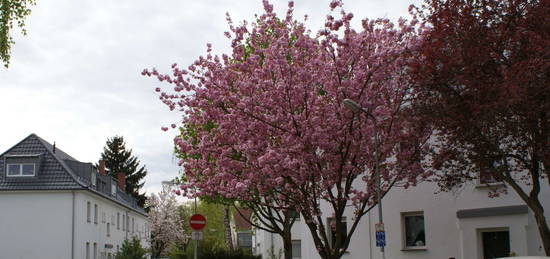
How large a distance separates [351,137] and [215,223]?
68.4 m

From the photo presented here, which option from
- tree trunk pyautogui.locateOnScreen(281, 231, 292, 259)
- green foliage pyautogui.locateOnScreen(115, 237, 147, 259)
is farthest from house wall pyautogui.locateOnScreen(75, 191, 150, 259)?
tree trunk pyautogui.locateOnScreen(281, 231, 292, 259)

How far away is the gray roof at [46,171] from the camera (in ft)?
137

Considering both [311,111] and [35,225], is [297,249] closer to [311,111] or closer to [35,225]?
[35,225]

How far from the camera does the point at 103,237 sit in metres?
48.7

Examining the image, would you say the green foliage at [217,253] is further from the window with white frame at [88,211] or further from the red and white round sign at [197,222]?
the window with white frame at [88,211]

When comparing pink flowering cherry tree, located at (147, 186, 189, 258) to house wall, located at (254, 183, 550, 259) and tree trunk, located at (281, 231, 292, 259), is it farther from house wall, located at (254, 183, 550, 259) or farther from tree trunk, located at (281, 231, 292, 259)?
house wall, located at (254, 183, 550, 259)

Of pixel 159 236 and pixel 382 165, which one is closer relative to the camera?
pixel 382 165

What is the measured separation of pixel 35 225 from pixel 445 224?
2888cm

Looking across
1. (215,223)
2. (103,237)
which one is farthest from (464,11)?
(215,223)

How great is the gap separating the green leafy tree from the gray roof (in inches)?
1211

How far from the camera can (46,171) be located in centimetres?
4278

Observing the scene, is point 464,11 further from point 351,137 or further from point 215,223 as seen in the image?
point 215,223

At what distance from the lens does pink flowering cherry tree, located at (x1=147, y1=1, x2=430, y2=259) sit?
17.8 metres

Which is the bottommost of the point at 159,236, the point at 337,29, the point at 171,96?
the point at 159,236
